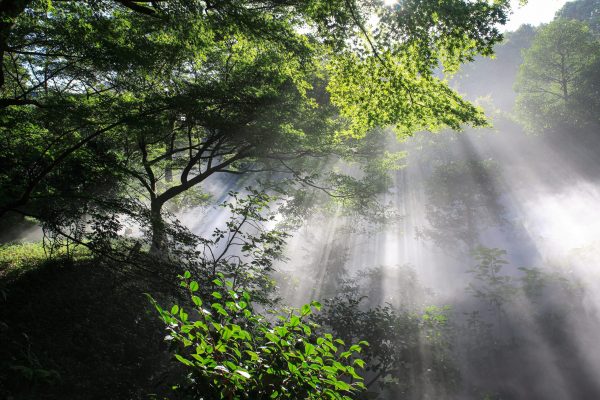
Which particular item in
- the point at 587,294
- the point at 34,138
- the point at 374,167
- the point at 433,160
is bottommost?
the point at 34,138

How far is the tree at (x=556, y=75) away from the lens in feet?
69.8

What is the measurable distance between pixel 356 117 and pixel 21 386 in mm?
5881

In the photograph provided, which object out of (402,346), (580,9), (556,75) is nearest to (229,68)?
(402,346)

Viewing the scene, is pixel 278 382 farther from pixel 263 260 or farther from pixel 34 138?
pixel 34 138

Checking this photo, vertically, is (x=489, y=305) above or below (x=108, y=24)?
above

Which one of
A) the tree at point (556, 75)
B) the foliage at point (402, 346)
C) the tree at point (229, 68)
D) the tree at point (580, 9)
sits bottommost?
the foliage at point (402, 346)

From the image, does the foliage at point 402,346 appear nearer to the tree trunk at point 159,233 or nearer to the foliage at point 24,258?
the tree trunk at point 159,233

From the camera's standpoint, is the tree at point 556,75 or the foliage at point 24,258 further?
the tree at point 556,75

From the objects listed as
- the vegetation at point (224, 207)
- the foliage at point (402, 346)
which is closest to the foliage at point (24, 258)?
the vegetation at point (224, 207)

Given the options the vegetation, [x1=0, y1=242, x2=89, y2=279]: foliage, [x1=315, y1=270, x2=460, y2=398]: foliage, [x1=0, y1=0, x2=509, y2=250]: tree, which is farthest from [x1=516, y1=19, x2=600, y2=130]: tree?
[x1=0, y1=242, x2=89, y2=279]: foliage

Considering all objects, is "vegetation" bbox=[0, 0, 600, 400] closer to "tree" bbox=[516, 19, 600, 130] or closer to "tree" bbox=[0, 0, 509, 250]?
"tree" bbox=[0, 0, 509, 250]

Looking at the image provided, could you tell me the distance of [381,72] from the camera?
4.84 meters

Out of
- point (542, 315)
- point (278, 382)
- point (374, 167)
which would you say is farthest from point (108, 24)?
point (542, 315)

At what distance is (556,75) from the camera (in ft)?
76.7
